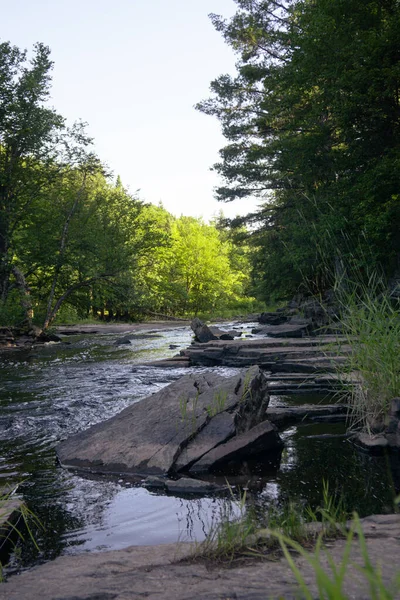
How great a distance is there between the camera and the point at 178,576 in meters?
2.58

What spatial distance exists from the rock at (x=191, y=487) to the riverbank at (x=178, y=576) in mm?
1582

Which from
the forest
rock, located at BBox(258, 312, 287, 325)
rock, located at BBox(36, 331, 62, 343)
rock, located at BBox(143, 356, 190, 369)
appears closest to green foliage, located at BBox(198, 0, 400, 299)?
the forest

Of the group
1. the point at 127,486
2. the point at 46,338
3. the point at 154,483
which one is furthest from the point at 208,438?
the point at 46,338

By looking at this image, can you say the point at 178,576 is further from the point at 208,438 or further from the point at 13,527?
the point at 208,438

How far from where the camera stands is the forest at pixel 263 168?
1742cm

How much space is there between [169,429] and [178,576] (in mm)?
3260

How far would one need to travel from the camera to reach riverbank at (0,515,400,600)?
2258 mm

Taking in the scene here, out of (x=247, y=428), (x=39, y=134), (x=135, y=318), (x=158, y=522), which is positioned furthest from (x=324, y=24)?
(x=135, y=318)

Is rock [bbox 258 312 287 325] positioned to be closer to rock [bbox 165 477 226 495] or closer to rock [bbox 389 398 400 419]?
rock [bbox 389 398 400 419]

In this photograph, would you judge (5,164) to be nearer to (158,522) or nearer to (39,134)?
(39,134)

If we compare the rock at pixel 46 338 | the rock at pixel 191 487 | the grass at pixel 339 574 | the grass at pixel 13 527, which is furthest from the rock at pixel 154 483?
the rock at pixel 46 338

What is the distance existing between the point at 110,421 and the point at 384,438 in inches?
116

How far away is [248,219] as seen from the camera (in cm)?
3653

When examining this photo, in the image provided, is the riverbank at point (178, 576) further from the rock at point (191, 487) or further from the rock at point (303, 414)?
the rock at point (303, 414)
